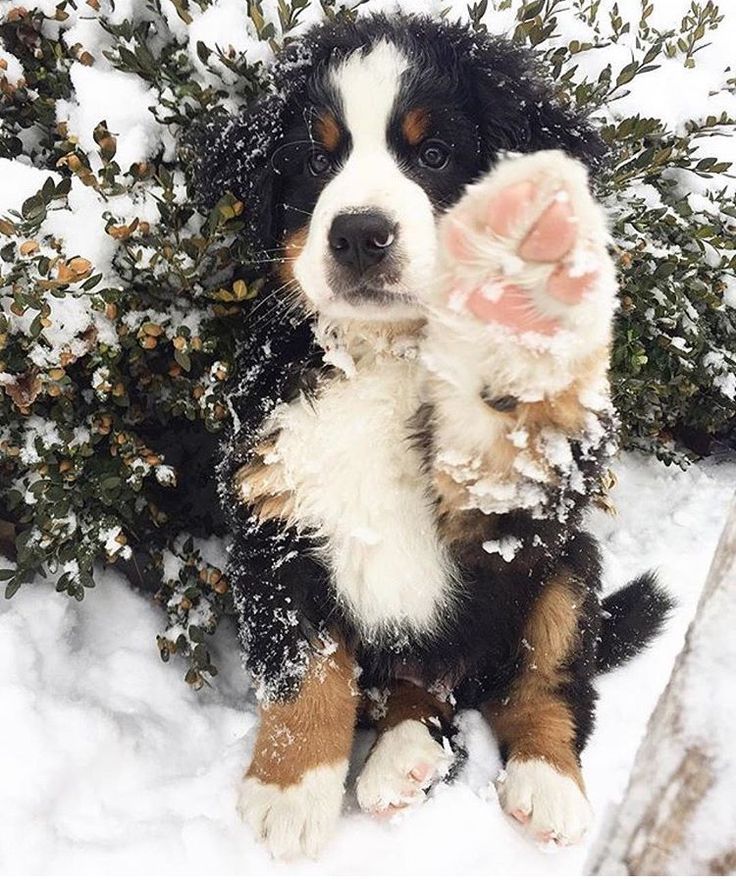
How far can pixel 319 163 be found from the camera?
1.80 meters

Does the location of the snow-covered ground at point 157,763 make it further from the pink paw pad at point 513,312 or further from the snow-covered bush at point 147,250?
the pink paw pad at point 513,312

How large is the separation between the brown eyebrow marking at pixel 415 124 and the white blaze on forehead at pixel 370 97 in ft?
0.13

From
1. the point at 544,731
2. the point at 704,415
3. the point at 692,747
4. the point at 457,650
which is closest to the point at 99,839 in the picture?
the point at 457,650

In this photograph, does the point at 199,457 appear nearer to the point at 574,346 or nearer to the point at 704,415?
the point at 574,346

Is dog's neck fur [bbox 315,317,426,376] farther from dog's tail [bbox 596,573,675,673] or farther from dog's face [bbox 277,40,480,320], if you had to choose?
dog's tail [bbox 596,573,675,673]

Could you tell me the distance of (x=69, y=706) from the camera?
6.49ft

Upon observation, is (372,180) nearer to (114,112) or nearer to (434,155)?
(434,155)

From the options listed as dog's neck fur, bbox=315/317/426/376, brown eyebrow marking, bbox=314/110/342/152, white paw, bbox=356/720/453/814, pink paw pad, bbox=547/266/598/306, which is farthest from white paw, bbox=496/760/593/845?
brown eyebrow marking, bbox=314/110/342/152

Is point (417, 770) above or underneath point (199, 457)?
above

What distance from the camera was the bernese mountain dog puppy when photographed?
157cm

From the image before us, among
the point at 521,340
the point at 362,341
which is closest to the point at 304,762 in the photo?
the point at 362,341

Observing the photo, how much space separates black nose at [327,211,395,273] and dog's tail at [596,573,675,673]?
118cm

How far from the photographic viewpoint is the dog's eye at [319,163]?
179cm

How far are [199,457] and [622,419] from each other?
1.45m
